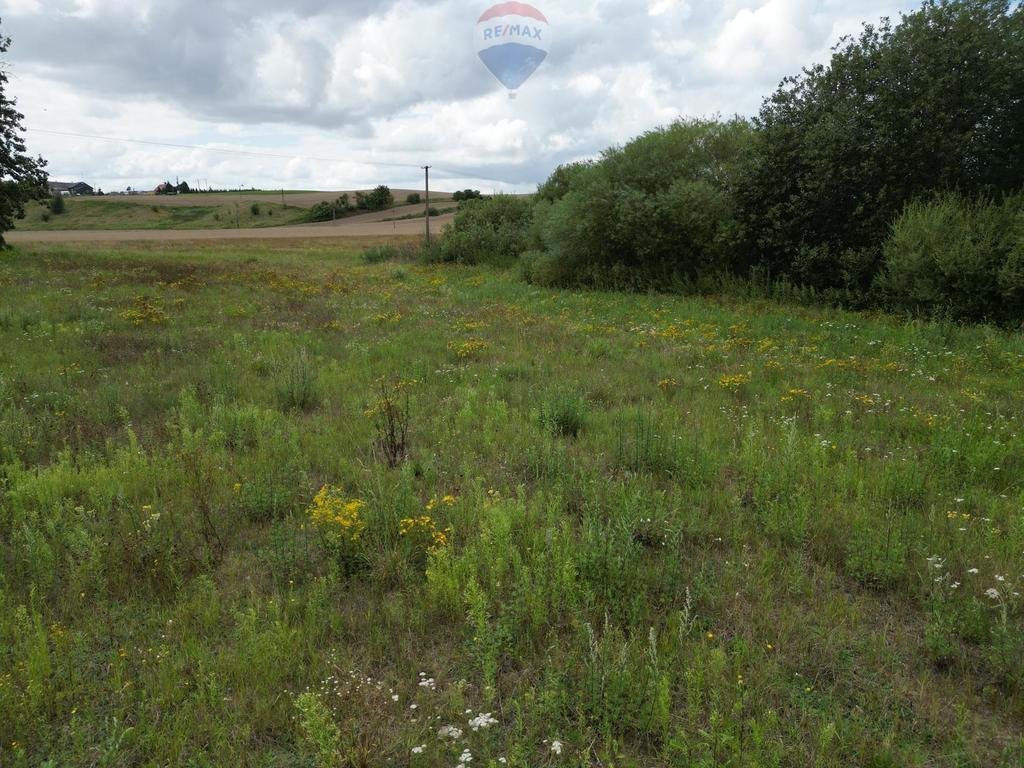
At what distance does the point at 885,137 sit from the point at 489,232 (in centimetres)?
2506

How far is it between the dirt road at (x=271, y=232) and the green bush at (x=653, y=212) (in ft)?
166

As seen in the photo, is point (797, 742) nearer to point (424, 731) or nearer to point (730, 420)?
point (424, 731)

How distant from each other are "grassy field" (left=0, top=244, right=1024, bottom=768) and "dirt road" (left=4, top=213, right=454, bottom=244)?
67.3 m

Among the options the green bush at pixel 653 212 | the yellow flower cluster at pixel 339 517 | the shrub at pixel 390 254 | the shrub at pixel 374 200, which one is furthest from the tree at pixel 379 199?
the yellow flower cluster at pixel 339 517

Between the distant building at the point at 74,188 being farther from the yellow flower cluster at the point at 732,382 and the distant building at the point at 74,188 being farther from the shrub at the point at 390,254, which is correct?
the yellow flower cluster at the point at 732,382

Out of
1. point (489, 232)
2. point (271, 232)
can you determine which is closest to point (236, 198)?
point (271, 232)

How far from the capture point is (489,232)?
39.2 metres

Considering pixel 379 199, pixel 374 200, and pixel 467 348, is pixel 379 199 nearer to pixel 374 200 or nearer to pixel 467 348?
pixel 374 200

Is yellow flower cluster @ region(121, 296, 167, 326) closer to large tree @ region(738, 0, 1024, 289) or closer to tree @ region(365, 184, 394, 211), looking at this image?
large tree @ region(738, 0, 1024, 289)

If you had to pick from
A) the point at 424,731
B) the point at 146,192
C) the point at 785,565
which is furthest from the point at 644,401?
the point at 146,192

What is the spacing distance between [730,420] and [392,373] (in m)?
5.55

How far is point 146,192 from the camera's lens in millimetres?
135000

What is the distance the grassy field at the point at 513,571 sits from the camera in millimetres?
3104

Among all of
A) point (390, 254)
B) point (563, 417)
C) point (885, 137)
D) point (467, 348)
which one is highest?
point (885, 137)
